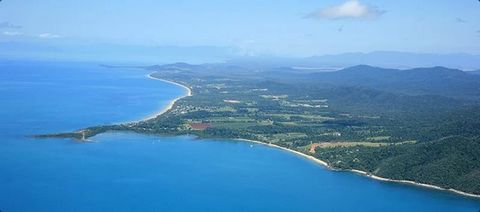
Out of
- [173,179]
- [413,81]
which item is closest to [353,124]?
[173,179]

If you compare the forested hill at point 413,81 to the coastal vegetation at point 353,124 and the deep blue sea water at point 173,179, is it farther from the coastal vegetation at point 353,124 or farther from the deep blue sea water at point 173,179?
the deep blue sea water at point 173,179

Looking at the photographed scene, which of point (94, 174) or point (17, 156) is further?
point (17, 156)

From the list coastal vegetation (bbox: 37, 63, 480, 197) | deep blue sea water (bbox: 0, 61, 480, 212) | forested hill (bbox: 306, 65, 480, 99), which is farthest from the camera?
forested hill (bbox: 306, 65, 480, 99)

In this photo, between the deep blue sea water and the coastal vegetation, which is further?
the coastal vegetation

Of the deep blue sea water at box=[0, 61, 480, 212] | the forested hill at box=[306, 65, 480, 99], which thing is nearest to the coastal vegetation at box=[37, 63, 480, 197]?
the forested hill at box=[306, 65, 480, 99]

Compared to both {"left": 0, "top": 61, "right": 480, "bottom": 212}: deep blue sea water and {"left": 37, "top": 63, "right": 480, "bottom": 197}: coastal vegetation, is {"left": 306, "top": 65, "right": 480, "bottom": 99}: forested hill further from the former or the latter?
{"left": 0, "top": 61, "right": 480, "bottom": 212}: deep blue sea water

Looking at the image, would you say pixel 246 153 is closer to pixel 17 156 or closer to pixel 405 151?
pixel 405 151

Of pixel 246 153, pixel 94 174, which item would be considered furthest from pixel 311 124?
pixel 94 174
